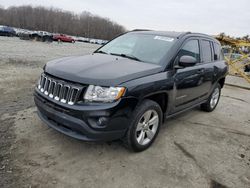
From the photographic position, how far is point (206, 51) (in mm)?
4523

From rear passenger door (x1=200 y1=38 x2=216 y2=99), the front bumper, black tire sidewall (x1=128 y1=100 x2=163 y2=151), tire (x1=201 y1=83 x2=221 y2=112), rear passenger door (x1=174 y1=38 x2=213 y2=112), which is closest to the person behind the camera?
the front bumper

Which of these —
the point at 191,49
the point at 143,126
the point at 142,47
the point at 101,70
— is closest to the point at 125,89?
the point at 101,70

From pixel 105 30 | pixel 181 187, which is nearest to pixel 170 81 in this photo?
pixel 181 187

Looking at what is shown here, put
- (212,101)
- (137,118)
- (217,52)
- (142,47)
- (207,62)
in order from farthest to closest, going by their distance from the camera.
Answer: (212,101) < (217,52) < (207,62) < (142,47) < (137,118)

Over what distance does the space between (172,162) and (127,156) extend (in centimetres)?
66

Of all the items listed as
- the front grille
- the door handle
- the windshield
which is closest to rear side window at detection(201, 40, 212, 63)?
the door handle

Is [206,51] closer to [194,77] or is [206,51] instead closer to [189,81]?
[194,77]

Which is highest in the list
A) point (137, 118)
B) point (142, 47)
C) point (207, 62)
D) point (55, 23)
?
point (55, 23)

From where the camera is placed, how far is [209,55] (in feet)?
15.2

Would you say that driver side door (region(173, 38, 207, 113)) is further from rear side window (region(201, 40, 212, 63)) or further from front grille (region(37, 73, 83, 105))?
front grille (region(37, 73, 83, 105))

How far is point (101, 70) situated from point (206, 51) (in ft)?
9.25

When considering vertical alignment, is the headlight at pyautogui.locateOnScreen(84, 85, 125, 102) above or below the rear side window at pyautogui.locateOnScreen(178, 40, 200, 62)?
below

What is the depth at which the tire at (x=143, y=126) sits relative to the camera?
2830mm

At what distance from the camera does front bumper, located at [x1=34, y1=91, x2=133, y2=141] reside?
2.48 metres
